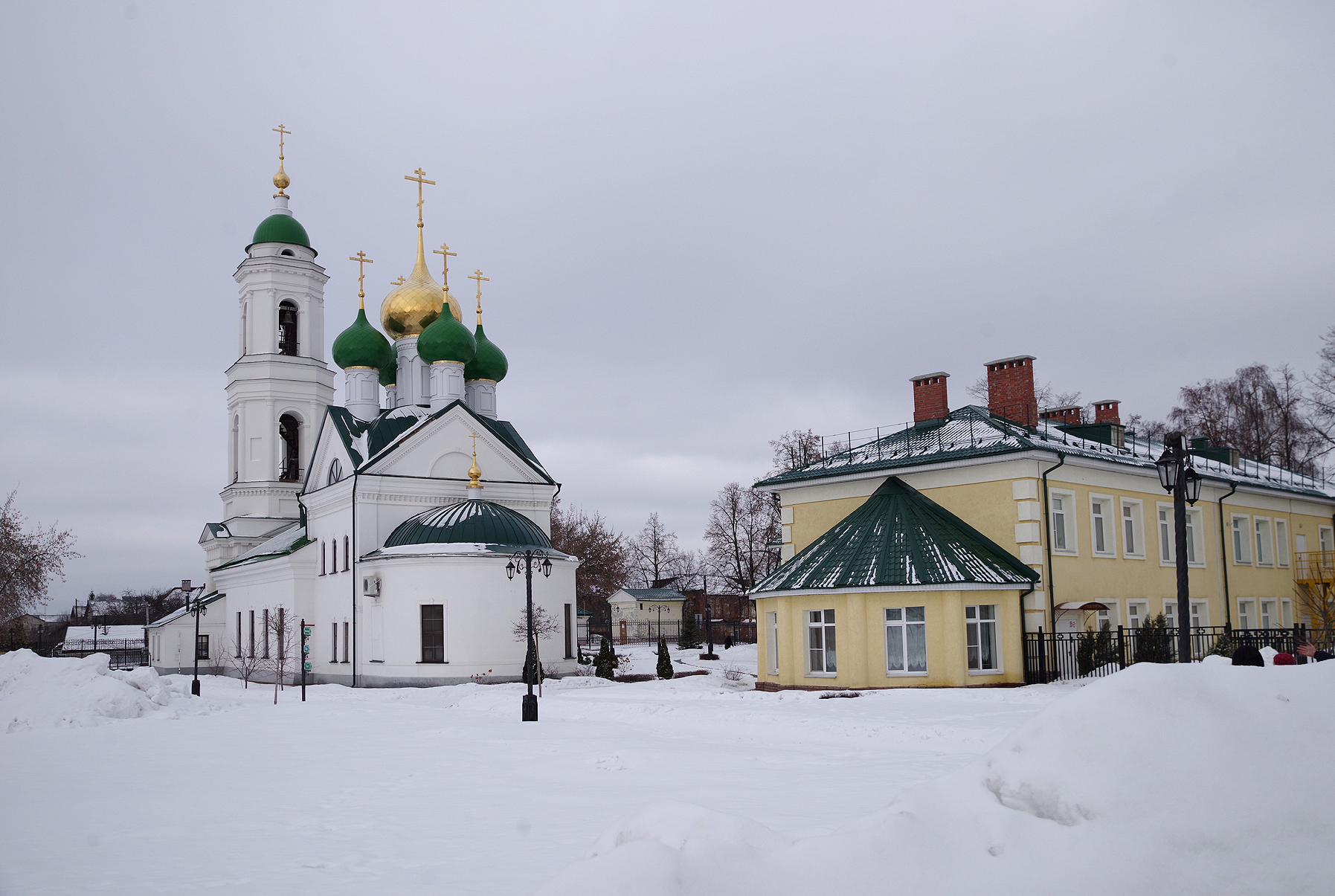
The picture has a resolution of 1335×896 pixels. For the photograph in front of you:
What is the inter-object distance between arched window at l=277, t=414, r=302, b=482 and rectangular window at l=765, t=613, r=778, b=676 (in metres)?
28.7

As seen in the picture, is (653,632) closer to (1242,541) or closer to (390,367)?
(390,367)

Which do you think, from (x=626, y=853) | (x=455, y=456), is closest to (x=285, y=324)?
(x=455, y=456)

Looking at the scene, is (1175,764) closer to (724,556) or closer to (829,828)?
(829,828)

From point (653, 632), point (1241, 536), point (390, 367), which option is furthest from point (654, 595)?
point (1241, 536)

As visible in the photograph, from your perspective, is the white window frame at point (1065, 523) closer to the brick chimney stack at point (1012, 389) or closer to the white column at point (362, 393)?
the brick chimney stack at point (1012, 389)

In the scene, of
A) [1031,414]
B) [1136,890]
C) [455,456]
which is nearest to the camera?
[1136,890]

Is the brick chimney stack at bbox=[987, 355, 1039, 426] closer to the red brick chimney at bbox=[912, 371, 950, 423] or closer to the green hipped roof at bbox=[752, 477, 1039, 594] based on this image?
the red brick chimney at bbox=[912, 371, 950, 423]

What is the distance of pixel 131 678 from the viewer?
80.9ft

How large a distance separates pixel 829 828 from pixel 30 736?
666 inches

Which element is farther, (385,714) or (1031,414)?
(1031,414)

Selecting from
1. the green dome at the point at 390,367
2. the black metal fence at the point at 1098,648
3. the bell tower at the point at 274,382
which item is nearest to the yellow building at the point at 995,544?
the black metal fence at the point at 1098,648

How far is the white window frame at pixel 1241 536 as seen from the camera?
3131cm

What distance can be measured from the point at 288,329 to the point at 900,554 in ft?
108

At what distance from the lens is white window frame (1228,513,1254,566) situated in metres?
31.3
